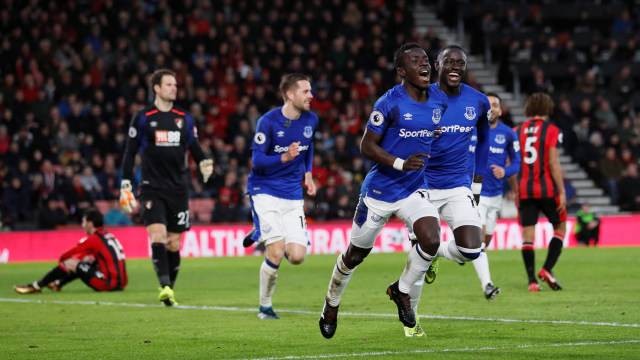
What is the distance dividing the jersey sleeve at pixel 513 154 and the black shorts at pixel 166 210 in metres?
4.20

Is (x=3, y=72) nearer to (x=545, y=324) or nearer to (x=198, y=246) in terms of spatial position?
(x=198, y=246)

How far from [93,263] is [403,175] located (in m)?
7.97

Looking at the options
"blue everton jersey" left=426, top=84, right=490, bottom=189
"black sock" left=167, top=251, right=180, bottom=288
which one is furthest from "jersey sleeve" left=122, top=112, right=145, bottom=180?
"blue everton jersey" left=426, top=84, right=490, bottom=189

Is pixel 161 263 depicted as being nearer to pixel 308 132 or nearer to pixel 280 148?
pixel 280 148

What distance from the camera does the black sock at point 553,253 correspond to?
16.8 metres

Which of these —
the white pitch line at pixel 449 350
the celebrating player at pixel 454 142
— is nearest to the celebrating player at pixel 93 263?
the celebrating player at pixel 454 142

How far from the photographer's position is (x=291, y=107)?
45.1 ft

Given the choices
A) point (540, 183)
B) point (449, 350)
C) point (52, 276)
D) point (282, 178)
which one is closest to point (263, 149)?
point (282, 178)

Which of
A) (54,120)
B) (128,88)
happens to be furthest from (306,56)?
(54,120)

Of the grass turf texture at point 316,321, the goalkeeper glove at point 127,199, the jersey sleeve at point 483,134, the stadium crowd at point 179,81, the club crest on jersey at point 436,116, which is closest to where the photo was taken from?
the grass turf texture at point 316,321

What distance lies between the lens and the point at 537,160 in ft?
55.7

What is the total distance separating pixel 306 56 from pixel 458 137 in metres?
23.7

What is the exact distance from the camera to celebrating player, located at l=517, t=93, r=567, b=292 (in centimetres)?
1681

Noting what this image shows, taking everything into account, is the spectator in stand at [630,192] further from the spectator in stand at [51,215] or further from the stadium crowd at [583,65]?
the spectator in stand at [51,215]
